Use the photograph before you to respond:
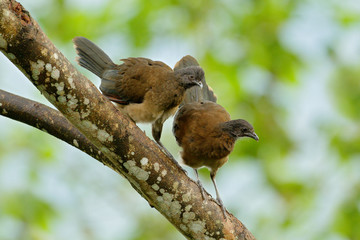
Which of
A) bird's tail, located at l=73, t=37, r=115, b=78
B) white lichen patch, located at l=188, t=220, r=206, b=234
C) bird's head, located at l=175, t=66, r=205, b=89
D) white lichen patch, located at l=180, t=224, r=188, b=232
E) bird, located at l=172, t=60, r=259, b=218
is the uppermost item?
bird's tail, located at l=73, t=37, r=115, b=78

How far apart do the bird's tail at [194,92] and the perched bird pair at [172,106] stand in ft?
0.96

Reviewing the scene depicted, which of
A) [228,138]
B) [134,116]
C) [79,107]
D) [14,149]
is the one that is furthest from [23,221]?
[79,107]

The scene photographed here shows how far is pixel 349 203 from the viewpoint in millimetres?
4262

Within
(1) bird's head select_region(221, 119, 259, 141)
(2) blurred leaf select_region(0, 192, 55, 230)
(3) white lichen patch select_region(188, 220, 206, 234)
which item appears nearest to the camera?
(3) white lichen patch select_region(188, 220, 206, 234)

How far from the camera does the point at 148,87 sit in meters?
3.73

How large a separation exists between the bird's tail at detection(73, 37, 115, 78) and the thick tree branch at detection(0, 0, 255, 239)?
1.28 metres

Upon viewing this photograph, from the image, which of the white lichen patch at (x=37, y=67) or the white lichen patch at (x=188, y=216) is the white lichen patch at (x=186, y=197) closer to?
the white lichen patch at (x=188, y=216)


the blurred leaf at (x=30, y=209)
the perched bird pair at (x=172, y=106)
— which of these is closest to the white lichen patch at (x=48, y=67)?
the perched bird pair at (x=172, y=106)

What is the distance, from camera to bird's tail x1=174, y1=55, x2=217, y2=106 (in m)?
4.23

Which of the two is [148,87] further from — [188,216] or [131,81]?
[188,216]

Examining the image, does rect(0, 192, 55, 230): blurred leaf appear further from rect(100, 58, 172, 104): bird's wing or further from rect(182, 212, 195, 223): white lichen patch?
rect(182, 212, 195, 223): white lichen patch

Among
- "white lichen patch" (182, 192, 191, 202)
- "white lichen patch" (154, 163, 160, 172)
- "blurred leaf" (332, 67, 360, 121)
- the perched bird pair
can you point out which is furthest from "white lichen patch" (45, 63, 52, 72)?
"blurred leaf" (332, 67, 360, 121)

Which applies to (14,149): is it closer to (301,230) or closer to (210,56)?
(210,56)

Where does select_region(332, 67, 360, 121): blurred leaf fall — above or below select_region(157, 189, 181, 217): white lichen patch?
above
